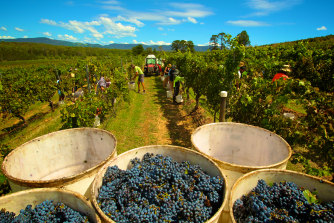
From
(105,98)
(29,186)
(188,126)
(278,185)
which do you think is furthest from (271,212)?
(105,98)

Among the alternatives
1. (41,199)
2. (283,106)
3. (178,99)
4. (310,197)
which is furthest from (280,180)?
(178,99)

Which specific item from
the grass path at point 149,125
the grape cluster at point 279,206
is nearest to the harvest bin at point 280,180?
the grape cluster at point 279,206

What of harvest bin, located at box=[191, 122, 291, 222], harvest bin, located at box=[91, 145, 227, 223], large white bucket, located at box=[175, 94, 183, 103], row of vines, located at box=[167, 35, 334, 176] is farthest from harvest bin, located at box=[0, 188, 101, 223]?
large white bucket, located at box=[175, 94, 183, 103]

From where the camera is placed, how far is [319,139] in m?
2.55

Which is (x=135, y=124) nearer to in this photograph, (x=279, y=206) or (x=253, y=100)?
(x=253, y=100)

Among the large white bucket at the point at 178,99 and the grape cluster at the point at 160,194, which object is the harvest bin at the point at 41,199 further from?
the large white bucket at the point at 178,99

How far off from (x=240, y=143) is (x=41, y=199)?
9.69ft

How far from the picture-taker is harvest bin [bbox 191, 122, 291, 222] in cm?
285

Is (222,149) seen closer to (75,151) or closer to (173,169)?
(173,169)

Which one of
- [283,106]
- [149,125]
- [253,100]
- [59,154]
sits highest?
[253,100]

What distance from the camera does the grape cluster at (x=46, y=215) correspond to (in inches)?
61.4

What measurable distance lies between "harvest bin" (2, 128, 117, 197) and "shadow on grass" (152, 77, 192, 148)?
307cm

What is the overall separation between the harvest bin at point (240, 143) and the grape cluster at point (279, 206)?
0.97m

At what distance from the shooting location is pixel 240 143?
10.7ft
